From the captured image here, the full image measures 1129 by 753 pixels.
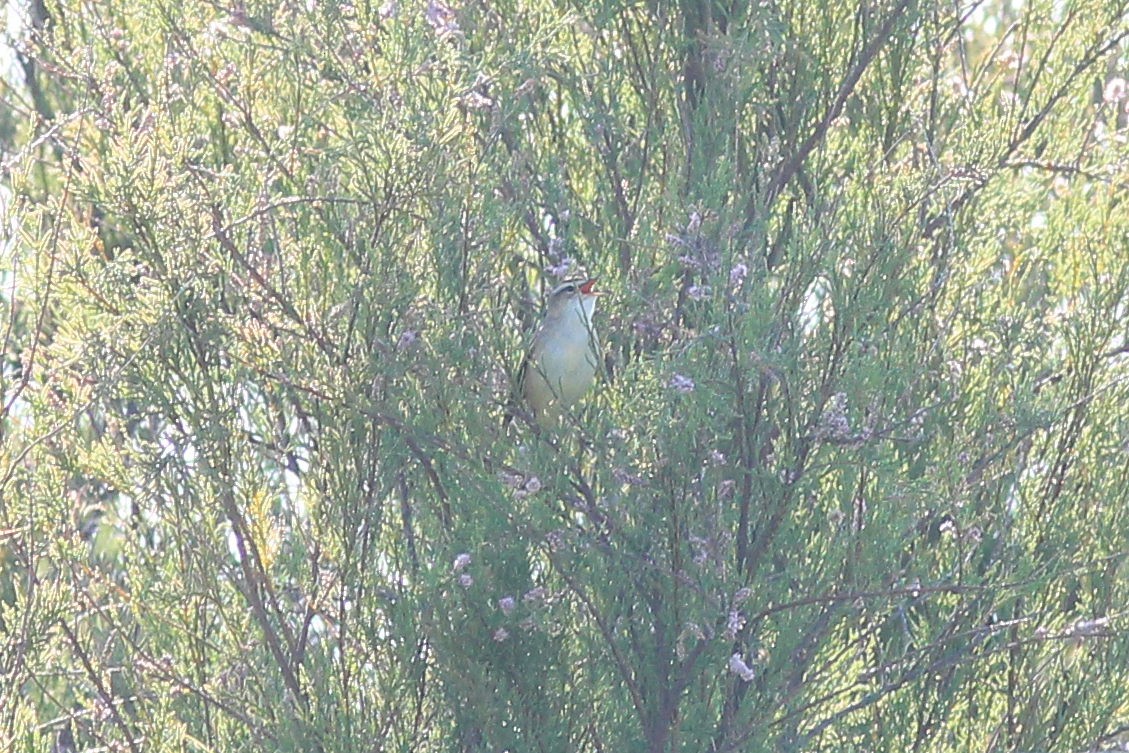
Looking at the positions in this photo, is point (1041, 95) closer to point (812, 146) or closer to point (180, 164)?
point (812, 146)

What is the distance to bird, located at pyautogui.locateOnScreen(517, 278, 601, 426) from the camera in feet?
15.9

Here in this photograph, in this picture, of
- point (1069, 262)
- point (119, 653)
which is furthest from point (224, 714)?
point (1069, 262)

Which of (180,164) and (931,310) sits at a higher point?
(180,164)

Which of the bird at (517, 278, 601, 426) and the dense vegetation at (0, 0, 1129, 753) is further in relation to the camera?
the bird at (517, 278, 601, 426)

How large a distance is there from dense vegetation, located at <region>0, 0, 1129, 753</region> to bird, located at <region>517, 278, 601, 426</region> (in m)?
0.09

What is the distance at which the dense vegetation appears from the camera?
434cm

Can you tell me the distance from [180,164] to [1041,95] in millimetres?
2725

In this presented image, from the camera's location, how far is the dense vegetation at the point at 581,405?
4.34 m

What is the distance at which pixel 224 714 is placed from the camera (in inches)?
191

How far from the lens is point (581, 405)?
15.8 ft

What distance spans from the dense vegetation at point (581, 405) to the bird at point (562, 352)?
94mm

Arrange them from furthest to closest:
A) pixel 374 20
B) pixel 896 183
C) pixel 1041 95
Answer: pixel 1041 95 < pixel 374 20 < pixel 896 183

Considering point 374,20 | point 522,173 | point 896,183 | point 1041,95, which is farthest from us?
point 1041,95

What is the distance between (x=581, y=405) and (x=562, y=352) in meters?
0.33
